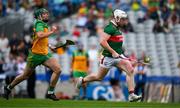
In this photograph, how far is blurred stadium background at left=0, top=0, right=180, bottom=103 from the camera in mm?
30891

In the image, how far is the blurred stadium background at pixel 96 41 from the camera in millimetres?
30891

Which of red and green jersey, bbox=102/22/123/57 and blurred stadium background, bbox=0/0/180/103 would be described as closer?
red and green jersey, bbox=102/22/123/57

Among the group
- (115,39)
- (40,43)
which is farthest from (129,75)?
(40,43)

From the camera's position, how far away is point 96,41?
116 ft

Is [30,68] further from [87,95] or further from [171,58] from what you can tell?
[171,58]

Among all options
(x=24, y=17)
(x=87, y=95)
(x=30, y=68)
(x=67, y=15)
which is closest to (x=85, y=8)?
(x=67, y=15)

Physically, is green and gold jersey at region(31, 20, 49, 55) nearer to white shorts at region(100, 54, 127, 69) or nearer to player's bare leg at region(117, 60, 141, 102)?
white shorts at region(100, 54, 127, 69)

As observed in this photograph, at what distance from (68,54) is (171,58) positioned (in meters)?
4.60

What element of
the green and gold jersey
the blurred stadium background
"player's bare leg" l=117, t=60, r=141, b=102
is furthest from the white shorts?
the blurred stadium background

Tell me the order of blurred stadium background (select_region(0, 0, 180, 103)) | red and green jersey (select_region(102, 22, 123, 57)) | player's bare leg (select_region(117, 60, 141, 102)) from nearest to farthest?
1. player's bare leg (select_region(117, 60, 141, 102))
2. red and green jersey (select_region(102, 22, 123, 57))
3. blurred stadium background (select_region(0, 0, 180, 103))

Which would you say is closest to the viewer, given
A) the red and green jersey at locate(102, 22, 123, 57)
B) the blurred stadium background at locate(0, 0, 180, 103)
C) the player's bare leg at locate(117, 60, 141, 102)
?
the player's bare leg at locate(117, 60, 141, 102)

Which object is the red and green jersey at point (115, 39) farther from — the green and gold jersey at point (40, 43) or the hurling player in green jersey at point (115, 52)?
the green and gold jersey at point (40, 43)

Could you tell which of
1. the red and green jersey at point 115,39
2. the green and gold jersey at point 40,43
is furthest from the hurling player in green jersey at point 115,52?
the green and gold jersey at point 40,43

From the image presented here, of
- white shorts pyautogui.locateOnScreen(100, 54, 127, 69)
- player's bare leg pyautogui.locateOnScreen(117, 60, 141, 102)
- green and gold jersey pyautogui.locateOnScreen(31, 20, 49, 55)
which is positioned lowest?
player's bare leg pyautogui.locateOnScreen(117, 60, 141, 102)
